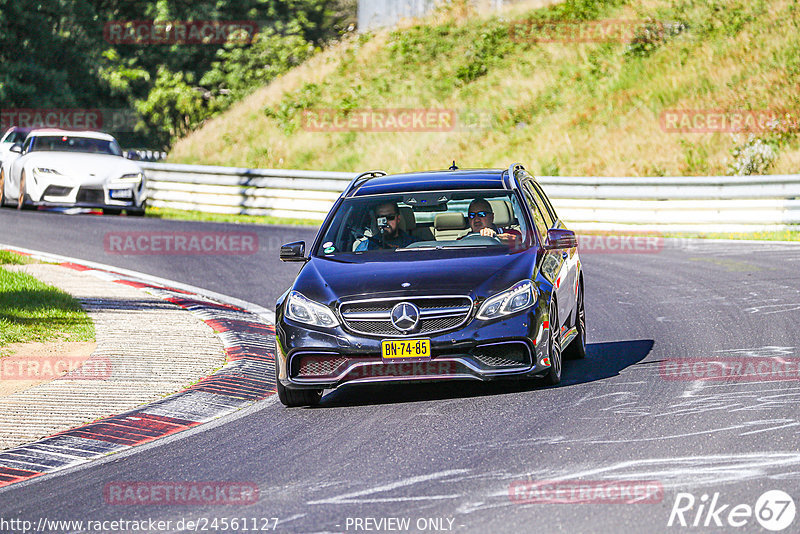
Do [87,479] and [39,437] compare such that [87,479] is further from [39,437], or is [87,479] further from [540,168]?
[540,168]

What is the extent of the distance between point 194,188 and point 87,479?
21160mm

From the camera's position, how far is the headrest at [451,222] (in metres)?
9.98

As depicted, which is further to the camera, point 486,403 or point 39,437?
point 486,403

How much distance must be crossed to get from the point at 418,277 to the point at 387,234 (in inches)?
44.1

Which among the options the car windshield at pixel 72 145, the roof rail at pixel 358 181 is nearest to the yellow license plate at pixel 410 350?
the roof rail at pixel 358 181

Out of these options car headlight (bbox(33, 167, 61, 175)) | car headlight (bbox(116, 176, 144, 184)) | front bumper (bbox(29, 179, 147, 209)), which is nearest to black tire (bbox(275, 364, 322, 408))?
front bumper (bbox(29, 179, 147, 209))

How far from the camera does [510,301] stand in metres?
8.73

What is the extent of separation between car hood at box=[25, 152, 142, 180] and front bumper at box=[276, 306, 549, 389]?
618 inches

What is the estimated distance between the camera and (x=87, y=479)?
719cm

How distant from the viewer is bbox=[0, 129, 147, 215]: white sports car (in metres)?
23.5

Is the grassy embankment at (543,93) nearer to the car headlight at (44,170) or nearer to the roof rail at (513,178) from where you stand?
the car headlight at (44,170)

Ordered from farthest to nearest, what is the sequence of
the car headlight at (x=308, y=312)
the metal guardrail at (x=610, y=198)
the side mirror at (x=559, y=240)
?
the metal guardrail at (x=610, y=198) → the side mirror at (x=559, y=240) → the car headlight at (x=308, y=312)

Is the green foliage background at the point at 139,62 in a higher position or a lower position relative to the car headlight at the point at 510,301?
higher

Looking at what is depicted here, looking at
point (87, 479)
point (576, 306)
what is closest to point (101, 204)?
point (576, 306)
